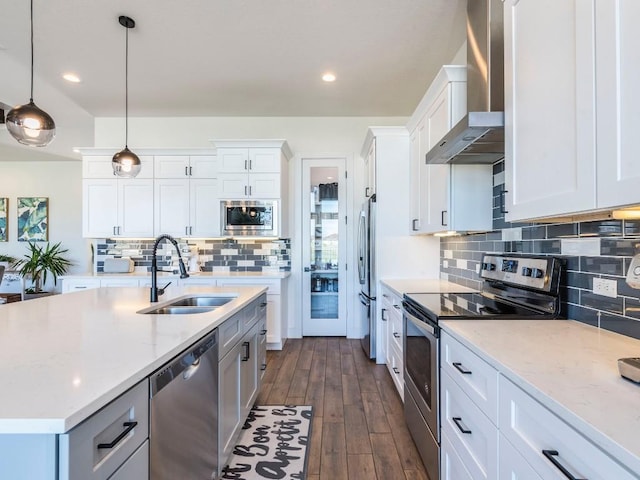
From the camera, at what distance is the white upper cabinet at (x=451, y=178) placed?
2.27 meters

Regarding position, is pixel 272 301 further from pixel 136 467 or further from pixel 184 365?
pixel 136 467

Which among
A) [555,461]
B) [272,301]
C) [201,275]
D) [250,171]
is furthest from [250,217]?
[555,461]

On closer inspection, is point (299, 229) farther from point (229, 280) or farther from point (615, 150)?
point (615, 150)

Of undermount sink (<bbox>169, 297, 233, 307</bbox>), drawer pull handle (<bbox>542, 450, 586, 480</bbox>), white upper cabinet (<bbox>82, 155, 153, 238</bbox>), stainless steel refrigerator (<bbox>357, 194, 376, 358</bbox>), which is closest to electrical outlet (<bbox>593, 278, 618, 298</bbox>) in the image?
drawer pull handle (<bbox>542, 450, 586, 480</bbox>)

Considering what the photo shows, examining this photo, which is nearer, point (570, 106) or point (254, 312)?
point (570, 106)

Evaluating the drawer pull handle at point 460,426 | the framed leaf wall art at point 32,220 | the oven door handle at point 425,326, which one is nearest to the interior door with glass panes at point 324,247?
the oven door handle at point 425,326

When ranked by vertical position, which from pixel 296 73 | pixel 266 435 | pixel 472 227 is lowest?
pixel 266 435

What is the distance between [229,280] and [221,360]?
2.24 metres

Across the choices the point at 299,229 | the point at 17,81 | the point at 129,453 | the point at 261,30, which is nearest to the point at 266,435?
the point at 129,453

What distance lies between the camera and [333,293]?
453 cm

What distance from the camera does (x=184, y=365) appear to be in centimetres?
126

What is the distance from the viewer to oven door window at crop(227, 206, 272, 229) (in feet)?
13.4

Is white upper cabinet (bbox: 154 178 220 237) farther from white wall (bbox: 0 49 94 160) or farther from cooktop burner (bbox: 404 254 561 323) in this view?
cooktop burner (bbox: 404 254 561 323)

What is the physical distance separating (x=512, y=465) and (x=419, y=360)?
0.95 m
